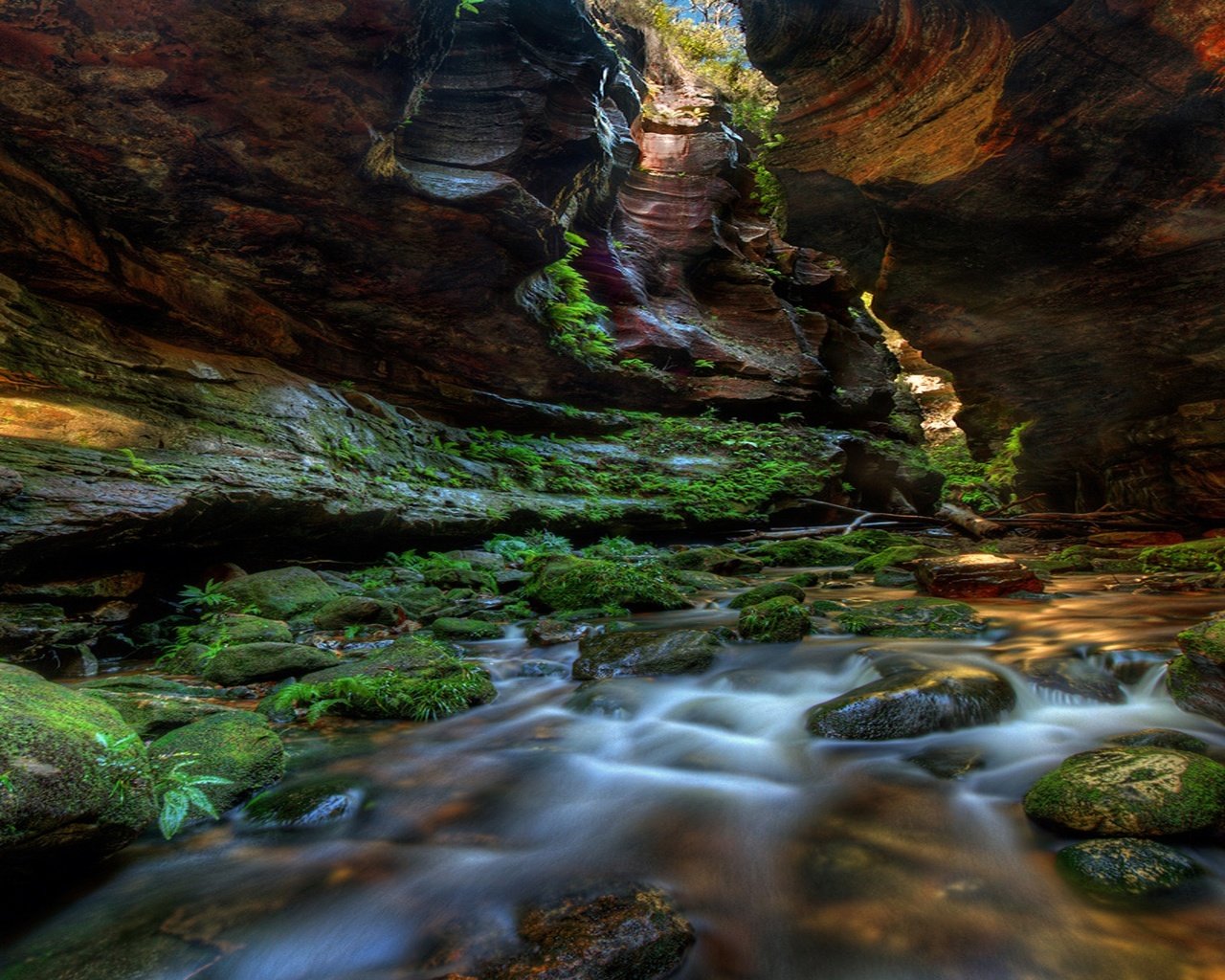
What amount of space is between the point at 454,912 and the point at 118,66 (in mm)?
7445

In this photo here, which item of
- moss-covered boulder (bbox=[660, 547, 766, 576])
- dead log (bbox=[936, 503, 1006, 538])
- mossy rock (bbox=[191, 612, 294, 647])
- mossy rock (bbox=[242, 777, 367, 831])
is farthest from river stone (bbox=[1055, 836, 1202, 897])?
dead log (bbox=[936, 503, 1006, 538])

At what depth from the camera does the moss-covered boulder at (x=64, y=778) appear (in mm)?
1593

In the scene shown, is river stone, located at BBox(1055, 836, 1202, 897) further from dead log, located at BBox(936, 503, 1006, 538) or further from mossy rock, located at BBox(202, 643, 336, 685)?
dead log, located at BBox(936, 503, 1006, 538)

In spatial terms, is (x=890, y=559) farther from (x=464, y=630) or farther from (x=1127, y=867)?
(x=1127, y=867)

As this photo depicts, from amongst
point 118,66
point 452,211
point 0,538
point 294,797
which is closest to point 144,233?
point 118,66

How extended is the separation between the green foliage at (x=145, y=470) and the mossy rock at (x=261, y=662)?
6.79ft

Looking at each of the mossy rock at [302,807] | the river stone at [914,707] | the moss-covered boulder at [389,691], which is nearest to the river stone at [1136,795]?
the river stone at [914,707]

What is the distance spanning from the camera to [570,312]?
37.9 ft

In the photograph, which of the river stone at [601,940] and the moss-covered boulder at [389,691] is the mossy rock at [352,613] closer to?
the moss-covered boulder at [389,691]

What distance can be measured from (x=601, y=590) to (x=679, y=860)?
4.03 meters

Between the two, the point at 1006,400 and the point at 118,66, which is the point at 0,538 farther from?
the point at 1006,400

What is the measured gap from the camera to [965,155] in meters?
6.76

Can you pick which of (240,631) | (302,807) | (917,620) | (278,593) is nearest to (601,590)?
(917,620)

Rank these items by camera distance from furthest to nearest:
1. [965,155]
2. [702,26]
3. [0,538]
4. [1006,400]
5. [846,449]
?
[702,26] < [846,449] < [1006,400] < [965,155] < [0,538]
